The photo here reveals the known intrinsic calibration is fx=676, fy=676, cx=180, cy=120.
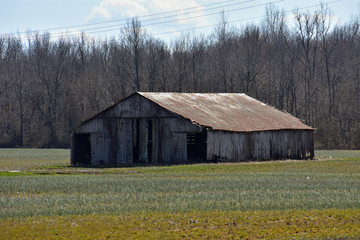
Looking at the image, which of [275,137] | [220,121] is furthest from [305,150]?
[220,121]

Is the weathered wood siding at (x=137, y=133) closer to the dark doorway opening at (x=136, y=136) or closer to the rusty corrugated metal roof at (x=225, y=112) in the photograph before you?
the dark doorway opening at (x=136, y=136)

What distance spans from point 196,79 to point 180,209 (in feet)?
245

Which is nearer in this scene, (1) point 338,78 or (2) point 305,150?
(2) point 305,150

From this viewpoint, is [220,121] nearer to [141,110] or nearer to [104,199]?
[141,110]

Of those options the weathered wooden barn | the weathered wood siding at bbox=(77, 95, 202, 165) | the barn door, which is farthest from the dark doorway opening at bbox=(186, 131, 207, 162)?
the barn door

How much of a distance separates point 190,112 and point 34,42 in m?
77.7

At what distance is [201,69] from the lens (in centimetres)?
9956

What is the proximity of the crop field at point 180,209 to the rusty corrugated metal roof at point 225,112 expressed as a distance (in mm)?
18442

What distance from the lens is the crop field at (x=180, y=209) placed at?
58.9 ft

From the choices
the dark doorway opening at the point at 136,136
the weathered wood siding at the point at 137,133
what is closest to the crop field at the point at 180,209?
the weathered wood siding at the point at 137,133

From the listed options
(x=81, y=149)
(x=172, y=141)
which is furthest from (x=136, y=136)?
(x=81, y=149)

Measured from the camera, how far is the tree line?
3627 inches

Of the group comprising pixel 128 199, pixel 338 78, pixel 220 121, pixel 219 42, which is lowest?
pixel 128 199

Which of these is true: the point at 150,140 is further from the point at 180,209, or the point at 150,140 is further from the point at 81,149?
the point at 180,209
